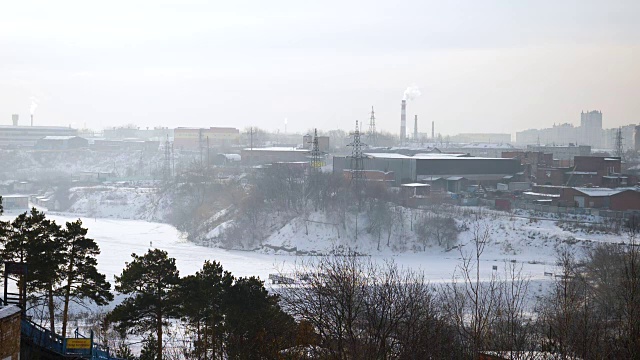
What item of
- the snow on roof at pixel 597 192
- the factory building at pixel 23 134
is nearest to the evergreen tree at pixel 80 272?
the snow on roof at pixel 597 192

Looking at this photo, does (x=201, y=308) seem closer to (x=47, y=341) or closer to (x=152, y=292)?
(x=152, y=292)

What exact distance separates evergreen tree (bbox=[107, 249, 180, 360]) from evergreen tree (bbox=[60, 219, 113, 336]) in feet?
0.86

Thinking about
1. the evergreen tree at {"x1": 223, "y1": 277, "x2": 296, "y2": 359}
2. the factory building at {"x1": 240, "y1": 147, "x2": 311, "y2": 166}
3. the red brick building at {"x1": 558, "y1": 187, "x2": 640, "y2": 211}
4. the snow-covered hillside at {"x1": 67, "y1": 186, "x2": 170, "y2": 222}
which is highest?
the factory building at {"x1": 240, "y1": 147, "x2": 311, "y2": 166}

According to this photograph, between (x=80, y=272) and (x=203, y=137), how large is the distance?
4809 centimetres

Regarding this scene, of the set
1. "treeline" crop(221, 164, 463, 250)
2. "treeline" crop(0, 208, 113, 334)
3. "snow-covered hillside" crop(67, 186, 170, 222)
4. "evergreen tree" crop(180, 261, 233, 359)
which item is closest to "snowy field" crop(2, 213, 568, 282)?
"treeline" crop(221, 164, 463, 250)

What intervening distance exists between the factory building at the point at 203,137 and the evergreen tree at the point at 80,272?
4518 cm

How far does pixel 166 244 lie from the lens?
25984 mm

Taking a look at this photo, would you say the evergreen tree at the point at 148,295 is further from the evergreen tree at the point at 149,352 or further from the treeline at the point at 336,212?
the treeline at the point at 336,212

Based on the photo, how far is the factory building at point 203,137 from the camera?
57281 mm

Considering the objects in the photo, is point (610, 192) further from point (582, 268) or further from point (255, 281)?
point (255, 281)

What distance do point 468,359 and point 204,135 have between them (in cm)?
5210

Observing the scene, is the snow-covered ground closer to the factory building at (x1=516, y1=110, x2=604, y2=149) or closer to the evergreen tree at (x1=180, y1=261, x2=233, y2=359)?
the evergreen tree at (x1=180, y1=261, x2=233, y2=359)

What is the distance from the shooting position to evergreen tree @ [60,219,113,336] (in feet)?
31.5

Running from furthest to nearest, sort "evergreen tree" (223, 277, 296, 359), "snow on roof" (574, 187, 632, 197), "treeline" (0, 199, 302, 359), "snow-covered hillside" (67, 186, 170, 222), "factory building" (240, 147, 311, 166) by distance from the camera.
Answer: "factory building" (240, 147, 311, 166) < "snow-covered hillside" (67, 186, 170, 222) < "snow on roof" (574, 187, 632, 197) < "treeline" (0, 199, 302, 359) < "evergreen tree" (223, 277, 296, 359)
